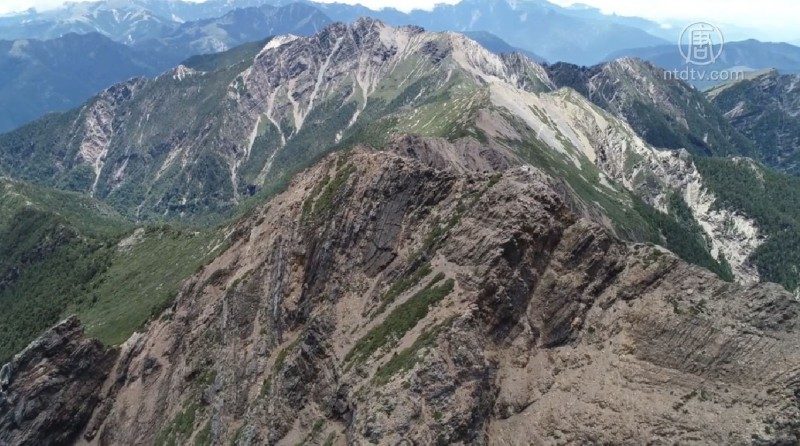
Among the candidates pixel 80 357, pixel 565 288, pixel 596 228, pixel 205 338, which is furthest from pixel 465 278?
pixel 80 357

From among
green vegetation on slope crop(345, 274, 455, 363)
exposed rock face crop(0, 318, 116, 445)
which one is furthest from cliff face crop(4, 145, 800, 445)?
exposed rock face crop(0, 318, 116, 445)

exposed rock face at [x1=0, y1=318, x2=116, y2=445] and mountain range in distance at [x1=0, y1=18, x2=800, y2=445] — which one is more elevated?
mountain range in distance at [x1=0, y1=18, x2=800, y2=445]

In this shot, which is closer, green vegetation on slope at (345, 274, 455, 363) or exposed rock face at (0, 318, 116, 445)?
green vegetation on slope at (345, 274, 455, 363)

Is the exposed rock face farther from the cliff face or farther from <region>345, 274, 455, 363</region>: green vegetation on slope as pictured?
<region>345, 274, 455, 363</region>: green vegetation on slope

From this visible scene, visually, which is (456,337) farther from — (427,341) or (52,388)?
(52,388)

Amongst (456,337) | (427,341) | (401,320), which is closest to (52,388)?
(401,320)

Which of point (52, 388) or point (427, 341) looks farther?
point (52, 388)

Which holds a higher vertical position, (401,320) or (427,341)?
(401,320)
